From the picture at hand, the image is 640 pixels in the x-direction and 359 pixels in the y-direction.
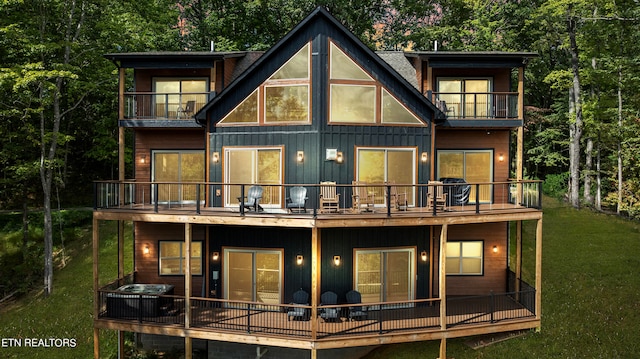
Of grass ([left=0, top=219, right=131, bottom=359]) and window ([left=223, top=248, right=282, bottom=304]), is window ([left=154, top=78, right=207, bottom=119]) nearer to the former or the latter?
window ([left=223, top=248, right=282, bottom=304])

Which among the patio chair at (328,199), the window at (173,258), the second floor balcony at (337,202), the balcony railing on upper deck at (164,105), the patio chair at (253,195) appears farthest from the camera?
the window at (173,258)

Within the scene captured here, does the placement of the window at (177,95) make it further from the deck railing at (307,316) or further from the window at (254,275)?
the deck railing at (307,316)

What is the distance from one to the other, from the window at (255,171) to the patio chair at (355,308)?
12.2ft

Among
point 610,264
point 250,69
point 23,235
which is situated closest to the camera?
point 250,69

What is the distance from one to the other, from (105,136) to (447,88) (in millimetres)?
20992

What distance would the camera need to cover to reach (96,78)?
21859 mm

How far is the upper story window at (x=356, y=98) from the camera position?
1391 cm

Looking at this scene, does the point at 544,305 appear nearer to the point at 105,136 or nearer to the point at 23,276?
the point at 23,276

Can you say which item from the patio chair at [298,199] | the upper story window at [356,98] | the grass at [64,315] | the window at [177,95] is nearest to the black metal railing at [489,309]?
the patio chair at [298,199]

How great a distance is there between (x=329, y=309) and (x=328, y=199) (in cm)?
322

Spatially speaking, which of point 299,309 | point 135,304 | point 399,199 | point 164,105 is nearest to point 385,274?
point 399,199

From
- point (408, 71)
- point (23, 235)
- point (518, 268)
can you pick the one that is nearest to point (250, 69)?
point (408, 71)

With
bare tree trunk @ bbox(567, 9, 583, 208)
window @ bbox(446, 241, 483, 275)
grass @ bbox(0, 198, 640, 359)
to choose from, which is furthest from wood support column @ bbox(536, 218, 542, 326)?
bare tree trunk @ bbox(567, 9, 583, 208)

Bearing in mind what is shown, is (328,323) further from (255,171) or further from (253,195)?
(255,171)
